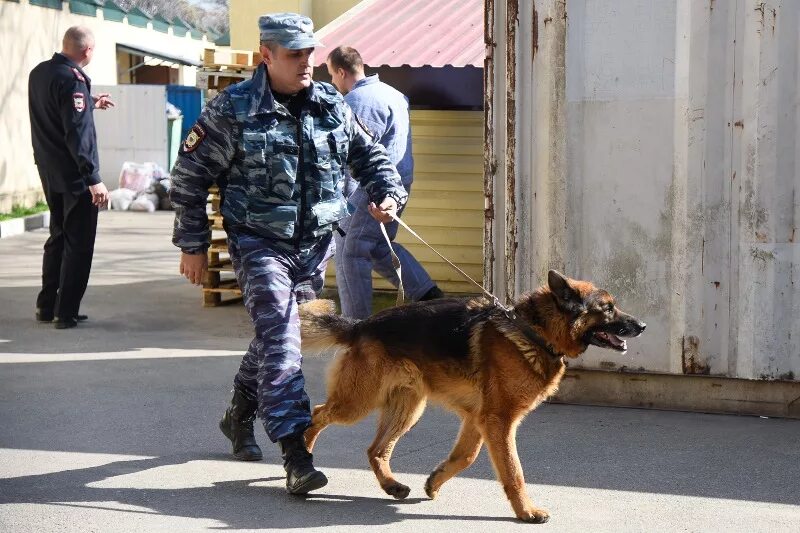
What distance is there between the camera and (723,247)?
633 centimetres

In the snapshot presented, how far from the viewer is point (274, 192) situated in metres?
5.11

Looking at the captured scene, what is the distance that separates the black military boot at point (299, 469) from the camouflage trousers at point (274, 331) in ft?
0.19

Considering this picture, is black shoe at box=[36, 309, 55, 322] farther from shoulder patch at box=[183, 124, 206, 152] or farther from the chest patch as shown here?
shoulder patch at box=[183, 124, 206, 152]

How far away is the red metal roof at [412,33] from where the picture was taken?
10180mm

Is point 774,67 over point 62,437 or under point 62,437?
over

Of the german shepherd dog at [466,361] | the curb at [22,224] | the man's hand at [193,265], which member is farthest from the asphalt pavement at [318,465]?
the curb at [22,224]

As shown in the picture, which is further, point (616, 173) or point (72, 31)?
point (72, 31)

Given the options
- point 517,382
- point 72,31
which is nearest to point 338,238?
point 72,31

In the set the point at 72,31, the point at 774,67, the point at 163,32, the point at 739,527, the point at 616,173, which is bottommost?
the point at 739,527

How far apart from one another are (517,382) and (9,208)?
14.4 m

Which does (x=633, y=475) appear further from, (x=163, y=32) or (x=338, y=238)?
(x=163, y=32)

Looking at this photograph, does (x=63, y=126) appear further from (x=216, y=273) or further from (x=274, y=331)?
(x=274, y=331)

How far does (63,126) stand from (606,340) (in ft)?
18.5

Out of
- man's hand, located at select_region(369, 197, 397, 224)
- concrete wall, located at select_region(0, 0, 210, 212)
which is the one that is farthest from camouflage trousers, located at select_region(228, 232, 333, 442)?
concrete wall, located at select_region(0, 0, 210, 212)
